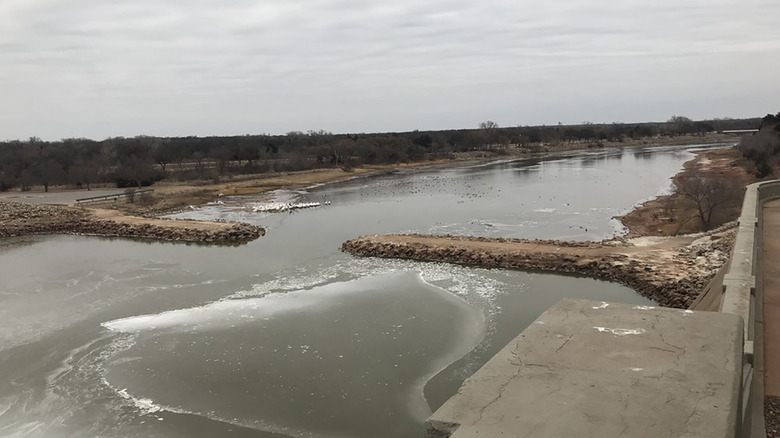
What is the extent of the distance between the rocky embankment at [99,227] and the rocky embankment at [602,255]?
6.96 meters

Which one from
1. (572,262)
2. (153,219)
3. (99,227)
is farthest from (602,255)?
(99,227)

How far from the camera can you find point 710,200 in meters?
23.8

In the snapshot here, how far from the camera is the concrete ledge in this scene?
3660mm

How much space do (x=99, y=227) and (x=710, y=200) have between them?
30368mm

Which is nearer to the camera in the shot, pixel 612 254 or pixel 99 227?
pixel 612 254

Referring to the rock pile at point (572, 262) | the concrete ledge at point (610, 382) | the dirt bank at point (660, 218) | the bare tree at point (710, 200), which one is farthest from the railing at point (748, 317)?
the bare tree at point (710, 200)

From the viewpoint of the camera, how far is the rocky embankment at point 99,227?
85.4 ft

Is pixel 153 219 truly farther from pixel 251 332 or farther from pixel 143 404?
pixel 143 404

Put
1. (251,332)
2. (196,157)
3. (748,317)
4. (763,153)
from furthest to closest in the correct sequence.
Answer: (196,157) → (763,153) → (251,332) → (748,317)

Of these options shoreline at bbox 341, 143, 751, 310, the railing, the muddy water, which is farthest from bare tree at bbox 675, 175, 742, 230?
the railing

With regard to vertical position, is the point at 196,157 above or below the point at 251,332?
above

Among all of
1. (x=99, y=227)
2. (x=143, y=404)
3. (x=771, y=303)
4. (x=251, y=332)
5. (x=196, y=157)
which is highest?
(x=196, y=157)

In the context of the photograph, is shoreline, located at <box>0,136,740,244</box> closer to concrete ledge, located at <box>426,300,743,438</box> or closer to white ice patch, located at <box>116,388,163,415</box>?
white ice patch, located at <box>116,388,163,415</box>

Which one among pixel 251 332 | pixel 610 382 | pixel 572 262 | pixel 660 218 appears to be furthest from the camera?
pixel 660 218
